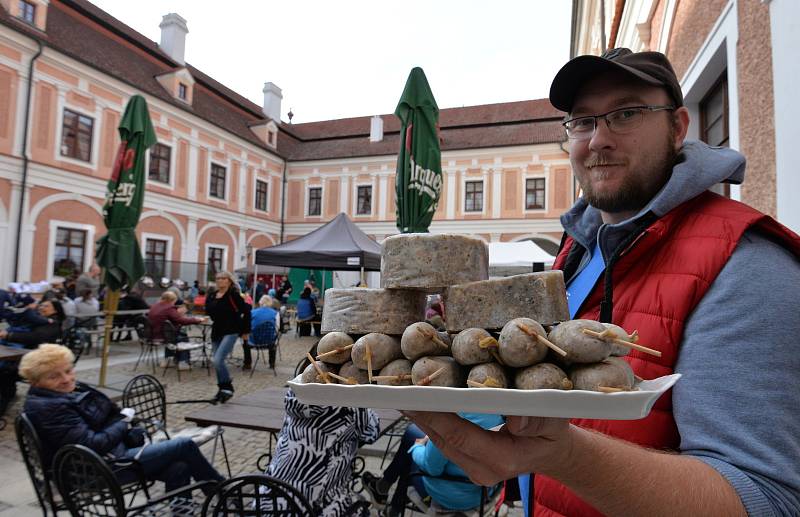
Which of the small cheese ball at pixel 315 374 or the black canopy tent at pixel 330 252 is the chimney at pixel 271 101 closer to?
the black canopy tent at pixel 330 252

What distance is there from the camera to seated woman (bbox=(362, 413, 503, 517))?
2842mm

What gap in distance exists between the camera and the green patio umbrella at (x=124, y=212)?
21.6ft

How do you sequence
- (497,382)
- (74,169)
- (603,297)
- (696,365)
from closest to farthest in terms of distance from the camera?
(497,382)
(696,365)
(603,297)
(74,169)

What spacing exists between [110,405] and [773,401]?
13.0ft

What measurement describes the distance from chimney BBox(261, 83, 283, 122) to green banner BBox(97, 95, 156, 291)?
94.9ft

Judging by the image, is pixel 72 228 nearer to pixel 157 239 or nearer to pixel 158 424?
pixel 157 239

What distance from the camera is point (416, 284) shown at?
1.08 meters

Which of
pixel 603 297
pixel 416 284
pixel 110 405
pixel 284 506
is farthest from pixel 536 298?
pixel 110 405

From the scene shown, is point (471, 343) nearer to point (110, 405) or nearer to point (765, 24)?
point (765, 24)

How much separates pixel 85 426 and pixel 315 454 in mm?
1751

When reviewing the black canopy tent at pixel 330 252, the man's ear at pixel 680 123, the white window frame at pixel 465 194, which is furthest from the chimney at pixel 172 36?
the man's ear at pixel 680 123

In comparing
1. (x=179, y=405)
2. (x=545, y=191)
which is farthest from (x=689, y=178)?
(x=545, y=191)

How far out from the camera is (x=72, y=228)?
17875 millimetres

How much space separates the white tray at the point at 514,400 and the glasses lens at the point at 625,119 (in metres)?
0.72
